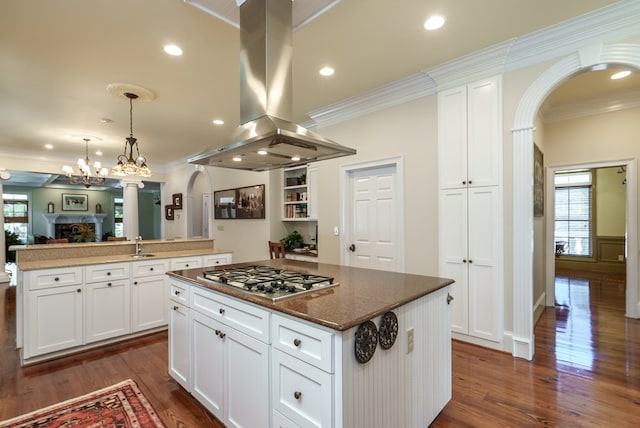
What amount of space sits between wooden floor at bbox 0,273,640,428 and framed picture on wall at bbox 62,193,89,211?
9.85 meters

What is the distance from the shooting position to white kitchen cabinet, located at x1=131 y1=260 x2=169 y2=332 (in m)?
3.39

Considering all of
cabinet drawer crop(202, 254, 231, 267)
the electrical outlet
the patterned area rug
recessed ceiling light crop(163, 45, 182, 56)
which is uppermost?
recessed ceiling light crop(163, 45, 182, 56)

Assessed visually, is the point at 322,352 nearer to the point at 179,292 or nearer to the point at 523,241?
the point at 179,292

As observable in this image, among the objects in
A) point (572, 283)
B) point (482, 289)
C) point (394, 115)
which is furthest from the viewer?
point (572, 283)

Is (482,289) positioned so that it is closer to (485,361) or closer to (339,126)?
(485,361)

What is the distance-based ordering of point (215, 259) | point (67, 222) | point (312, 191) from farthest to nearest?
point (67, 222) → point (312, 191) → point (215, 259)

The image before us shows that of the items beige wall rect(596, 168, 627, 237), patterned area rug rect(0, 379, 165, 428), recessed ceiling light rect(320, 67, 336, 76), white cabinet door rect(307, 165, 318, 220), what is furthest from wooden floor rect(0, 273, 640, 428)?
beige wall rect(596, 168, 627, 237)

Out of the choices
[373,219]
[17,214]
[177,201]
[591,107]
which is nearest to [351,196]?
[373,219]

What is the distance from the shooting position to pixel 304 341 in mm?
1362

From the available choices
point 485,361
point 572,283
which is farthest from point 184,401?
point 572,283

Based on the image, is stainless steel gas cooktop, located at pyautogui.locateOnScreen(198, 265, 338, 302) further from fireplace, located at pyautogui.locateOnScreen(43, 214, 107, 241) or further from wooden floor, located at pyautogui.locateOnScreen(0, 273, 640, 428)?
fireplace, located at pyautogui.locateOnScreen(43, 214, 107, 241)

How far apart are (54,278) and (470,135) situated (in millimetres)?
4289

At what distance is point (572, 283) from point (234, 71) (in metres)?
7.11

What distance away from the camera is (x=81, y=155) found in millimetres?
7188
